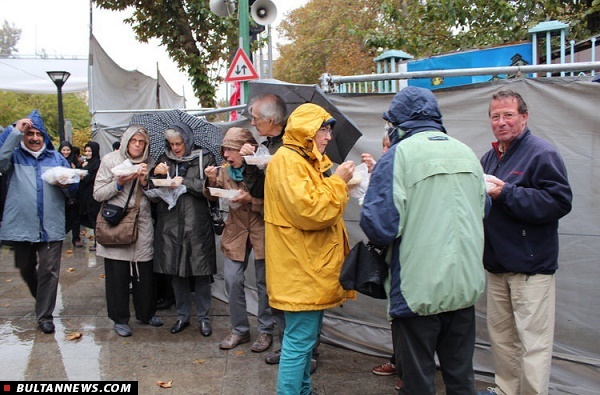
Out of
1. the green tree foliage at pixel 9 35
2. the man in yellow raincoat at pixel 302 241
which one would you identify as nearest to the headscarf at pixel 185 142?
the man in yellow raincoat at pixel 302 241

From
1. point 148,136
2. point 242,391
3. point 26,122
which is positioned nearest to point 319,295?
point 242,391

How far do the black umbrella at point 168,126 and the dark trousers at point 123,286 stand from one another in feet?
3.35

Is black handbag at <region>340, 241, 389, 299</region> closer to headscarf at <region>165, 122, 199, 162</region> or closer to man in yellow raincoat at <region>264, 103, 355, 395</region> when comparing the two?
man in yellow raincoat at <region>264, 103, 355, 395</region>

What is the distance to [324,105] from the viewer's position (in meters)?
4.01

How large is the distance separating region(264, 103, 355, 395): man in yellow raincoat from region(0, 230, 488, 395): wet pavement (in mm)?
778

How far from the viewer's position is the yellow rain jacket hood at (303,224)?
304 centimetres

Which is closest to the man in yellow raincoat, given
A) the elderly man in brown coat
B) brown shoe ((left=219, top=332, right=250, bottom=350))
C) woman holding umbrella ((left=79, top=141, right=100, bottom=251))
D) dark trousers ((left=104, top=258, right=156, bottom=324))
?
the elderly man in brown coat

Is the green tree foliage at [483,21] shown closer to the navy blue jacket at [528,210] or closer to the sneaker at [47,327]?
the navy blue jacket at [528,210]

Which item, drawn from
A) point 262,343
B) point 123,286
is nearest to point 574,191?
point 262,343

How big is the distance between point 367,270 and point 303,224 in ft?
1.64

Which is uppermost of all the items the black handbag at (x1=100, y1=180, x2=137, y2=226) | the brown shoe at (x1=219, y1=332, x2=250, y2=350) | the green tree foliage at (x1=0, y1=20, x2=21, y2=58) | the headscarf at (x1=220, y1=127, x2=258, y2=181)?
the green tree foliage at (x1=0, y1=20, x2=21, y2=58)

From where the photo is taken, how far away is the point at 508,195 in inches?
118

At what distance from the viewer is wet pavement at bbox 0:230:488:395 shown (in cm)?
390

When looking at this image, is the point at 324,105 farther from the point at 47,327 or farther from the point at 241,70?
the point at 241,70
